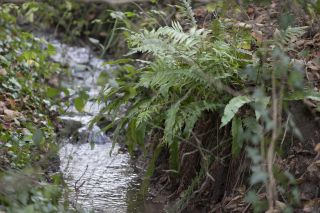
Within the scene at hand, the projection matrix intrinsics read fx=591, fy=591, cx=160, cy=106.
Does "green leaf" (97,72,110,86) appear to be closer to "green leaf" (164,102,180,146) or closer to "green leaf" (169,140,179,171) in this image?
"green leaf" (164,102,180,146)

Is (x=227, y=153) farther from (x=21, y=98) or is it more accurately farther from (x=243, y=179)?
(x=21, y=98)

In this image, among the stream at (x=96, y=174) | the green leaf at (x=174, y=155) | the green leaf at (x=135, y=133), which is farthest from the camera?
the green leaf at (x=135, y=133)

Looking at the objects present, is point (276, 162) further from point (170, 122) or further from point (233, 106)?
point (170, 122)

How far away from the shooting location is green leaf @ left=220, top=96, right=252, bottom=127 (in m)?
4.20

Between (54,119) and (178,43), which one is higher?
(178,43)

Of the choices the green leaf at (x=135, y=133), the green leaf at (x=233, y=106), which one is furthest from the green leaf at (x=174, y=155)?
the green leaf at (x=233, y=106)

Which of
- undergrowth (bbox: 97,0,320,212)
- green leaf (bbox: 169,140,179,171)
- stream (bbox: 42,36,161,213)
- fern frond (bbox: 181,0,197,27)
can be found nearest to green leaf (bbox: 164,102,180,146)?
undergrowth (bbox: 97,0,320,212)

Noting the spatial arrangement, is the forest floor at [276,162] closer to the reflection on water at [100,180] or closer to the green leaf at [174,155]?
the green leaf at [174,155]

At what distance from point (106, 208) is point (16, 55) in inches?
117

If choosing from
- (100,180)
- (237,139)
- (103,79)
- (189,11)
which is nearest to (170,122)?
(237,139)

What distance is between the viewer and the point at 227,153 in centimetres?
463

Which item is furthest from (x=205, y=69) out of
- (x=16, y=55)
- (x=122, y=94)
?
(x=16, y=55)

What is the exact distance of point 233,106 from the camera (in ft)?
13.9

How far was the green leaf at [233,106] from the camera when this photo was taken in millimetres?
4195
